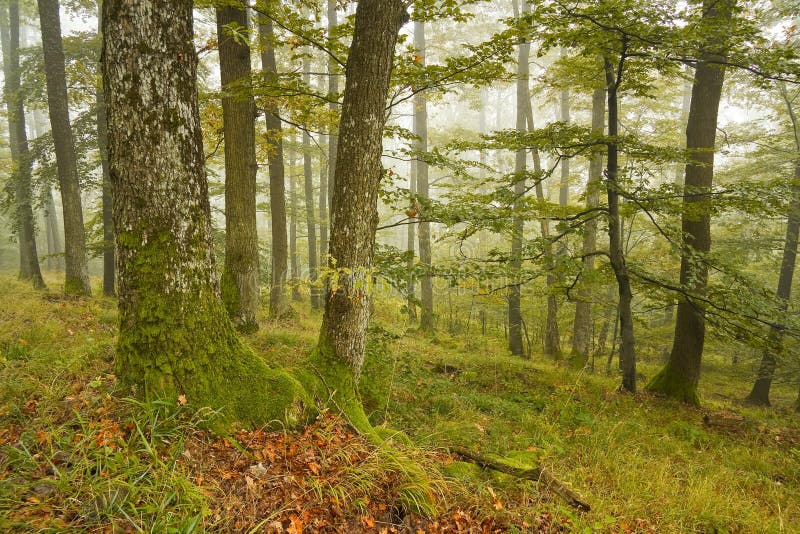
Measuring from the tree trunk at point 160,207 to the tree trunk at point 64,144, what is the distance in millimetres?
8442

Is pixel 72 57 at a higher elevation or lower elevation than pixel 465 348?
higher

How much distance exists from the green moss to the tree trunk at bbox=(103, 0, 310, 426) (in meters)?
8.20

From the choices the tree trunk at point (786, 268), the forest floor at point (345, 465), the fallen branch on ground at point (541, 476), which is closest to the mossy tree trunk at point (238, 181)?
the forest floor at point (345, 465)

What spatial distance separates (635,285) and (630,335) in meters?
1.03

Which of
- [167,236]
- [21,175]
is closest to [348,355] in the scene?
[167,236]

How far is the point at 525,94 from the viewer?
11.4 meters

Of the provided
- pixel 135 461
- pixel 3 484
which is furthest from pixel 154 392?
pixel 3 484

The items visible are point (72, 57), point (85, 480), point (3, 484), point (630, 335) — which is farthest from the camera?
point (72, 57)

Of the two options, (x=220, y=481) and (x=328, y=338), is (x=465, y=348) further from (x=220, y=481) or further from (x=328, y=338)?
(x=220, y=481)

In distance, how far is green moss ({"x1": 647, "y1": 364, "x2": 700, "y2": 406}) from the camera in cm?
753

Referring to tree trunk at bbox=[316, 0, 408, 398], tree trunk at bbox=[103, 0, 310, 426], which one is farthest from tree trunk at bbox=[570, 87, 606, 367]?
tree trunk at bbox=[103, 0, 310, 426]

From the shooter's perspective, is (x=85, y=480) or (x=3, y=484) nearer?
(x=3, y=484)

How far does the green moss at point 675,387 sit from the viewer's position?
753 centimetres

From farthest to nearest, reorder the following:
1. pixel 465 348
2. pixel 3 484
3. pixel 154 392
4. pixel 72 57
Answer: pixel 465 348 < pixel 72 57 < pixel 154 392 < pixel 3 484
